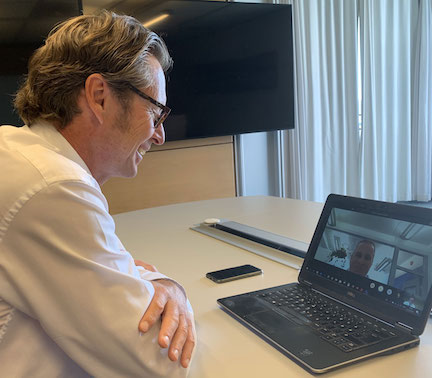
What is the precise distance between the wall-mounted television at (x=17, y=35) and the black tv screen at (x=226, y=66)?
27.0 inches

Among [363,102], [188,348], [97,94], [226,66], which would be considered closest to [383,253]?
[188,348]

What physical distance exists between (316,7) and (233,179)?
1.82 meters

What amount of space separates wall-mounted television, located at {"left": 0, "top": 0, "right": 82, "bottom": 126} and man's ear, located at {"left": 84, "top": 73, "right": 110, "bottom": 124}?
2491 millimetres

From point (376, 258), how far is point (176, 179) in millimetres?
3114

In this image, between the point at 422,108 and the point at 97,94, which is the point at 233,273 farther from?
the point at 422,108

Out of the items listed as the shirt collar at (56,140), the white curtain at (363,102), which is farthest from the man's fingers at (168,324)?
the white curtain at (363,102)

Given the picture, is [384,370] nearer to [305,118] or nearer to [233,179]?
[233,179]

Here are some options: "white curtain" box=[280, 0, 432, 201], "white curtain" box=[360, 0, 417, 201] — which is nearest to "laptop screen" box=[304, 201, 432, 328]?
"white curtain" box=[280, 0, 432, 201]

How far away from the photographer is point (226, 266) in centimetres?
146

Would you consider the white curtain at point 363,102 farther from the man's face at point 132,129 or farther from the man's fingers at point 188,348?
the man's fingers at point 188,348

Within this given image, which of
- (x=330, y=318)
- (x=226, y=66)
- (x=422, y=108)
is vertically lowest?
(x=330, y=318)

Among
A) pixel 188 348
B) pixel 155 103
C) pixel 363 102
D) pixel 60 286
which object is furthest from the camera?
pixel 363 102

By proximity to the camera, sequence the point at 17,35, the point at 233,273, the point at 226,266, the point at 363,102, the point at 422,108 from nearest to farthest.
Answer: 1. the point at 233,273
2. the point at 226,266
3. the point at 17,35
4. the point at 363,102
5. the point at 422,108

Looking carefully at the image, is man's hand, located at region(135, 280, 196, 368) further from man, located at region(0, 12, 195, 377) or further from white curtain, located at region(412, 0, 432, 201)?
white curtain, located at region(412, 0, 432, 201)
